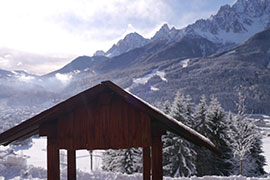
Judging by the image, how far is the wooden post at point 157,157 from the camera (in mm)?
4395

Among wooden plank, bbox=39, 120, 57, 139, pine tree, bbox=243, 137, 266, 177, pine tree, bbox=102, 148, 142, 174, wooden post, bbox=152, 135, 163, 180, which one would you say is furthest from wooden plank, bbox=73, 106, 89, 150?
pine tree, bbox=243, 137, 266, 177

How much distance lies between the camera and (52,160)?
446cm

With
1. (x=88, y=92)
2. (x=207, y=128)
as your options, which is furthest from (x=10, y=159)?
(x=207, y=128)

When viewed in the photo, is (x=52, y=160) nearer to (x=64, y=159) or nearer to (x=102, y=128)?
(x=102, y=128)

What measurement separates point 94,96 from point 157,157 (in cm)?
180

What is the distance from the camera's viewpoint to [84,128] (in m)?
4.42

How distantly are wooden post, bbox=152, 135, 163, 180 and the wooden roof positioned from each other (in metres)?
0.34

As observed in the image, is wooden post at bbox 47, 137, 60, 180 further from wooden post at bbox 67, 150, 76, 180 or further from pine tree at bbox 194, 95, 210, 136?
pine tree at bbox 194, 95, 210, 136

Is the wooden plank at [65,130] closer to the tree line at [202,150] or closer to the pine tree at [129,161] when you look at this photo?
the tree line at [202,150]

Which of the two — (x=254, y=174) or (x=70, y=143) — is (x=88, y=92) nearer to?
(x=70, y=143)

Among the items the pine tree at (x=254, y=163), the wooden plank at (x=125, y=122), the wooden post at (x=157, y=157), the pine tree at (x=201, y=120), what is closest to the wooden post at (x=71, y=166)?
the wooden plank at (x=125, y=122)

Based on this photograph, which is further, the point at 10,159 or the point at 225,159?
the point at 225,159

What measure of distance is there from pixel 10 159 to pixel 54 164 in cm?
1199

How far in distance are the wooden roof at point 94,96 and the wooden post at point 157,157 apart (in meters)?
0.34
